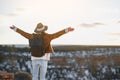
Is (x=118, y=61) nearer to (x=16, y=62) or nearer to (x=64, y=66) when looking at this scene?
(x=64, y=66)

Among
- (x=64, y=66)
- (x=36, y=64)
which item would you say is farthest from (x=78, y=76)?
(x=36, y=64)

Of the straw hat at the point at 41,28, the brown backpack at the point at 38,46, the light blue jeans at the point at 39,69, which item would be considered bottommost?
the light blue jeans at the point at 39,69

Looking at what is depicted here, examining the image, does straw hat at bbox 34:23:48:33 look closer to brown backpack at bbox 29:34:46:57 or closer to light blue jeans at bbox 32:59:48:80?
brown backpack at bbox 29:34:46:57

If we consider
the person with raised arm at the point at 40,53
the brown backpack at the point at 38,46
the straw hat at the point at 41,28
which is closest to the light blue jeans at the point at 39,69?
the person with raised arm at the point at 40,53

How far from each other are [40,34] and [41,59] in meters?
0.49

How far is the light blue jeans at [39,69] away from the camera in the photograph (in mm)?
8867

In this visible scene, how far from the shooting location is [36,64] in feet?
29.2

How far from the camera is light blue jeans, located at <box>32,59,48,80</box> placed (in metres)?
8.87

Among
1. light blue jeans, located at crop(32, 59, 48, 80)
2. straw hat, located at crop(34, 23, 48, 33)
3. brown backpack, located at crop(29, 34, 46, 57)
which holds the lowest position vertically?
light blue jeans, located at crop(32, 59, 48, 80)

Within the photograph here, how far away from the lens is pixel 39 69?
893 centimetres

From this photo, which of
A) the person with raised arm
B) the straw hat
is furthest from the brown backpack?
the straw hat

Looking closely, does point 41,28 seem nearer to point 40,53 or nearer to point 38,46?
point 38,46

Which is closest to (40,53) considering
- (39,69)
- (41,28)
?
(39,69)

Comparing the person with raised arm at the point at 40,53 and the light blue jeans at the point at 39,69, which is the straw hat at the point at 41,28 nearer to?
the person with raised arm at the point at 40,53
